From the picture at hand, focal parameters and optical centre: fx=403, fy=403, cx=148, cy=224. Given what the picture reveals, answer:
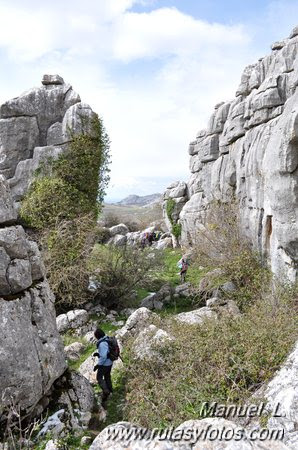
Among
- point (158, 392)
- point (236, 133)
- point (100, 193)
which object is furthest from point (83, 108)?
point (158, 392)

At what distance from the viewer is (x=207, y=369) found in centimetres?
880

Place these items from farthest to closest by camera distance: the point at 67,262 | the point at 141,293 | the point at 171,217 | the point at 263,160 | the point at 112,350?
1. the point at 171,217
2. the point at 141,293
3. the point at 263,160
4. the point at 67,262
5. the point at 112,350

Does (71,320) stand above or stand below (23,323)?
below

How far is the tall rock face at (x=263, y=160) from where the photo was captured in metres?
15.0

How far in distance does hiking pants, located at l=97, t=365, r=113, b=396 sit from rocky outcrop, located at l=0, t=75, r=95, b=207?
13.5 m

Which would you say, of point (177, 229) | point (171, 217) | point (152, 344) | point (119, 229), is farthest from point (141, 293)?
point (119, 229)

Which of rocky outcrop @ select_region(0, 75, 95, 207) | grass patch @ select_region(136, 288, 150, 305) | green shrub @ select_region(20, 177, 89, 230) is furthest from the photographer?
rocky outcrop @ select_region(0, 75, 95, 207)

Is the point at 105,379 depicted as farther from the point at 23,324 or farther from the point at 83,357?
the point at 83,357

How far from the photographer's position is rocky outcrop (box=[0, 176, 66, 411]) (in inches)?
319

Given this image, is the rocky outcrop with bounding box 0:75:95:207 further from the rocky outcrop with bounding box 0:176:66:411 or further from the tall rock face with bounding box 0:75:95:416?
the rocky outcrop with bounding box 0:176:66:411

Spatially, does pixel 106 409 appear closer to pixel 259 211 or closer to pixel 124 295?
pixel 124 295

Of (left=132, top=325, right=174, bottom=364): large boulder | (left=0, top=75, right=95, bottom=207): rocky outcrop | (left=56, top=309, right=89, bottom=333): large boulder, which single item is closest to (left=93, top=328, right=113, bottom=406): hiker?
(left=132, top=325, right=174, bottom=364): large boulder

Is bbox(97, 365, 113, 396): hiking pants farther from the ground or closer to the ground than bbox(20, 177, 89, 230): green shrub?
closer to the ground

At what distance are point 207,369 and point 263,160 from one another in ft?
39.5
